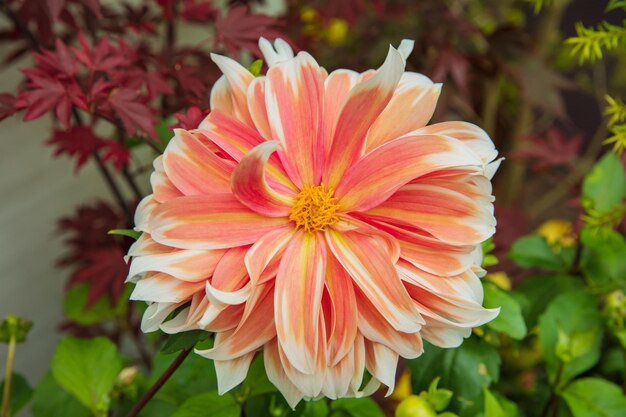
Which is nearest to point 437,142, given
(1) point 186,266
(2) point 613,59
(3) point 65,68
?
(1) point 186,266

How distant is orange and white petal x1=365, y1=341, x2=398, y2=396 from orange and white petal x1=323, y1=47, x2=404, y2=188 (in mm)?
112

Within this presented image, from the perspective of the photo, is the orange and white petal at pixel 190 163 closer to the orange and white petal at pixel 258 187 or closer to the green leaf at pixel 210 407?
the orange and white petal at pixel 258 187

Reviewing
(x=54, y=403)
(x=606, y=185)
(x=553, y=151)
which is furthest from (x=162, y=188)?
(x=553, y=151)

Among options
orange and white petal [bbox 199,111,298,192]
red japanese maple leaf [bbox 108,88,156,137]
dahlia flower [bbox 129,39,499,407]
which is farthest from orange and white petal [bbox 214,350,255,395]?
red japanese maple leaf [bbox 108,88,156,137]

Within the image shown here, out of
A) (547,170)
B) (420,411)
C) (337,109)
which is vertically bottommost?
(547,170)

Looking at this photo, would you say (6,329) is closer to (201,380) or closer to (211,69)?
(201,380)

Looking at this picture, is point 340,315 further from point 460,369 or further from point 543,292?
point 543,292

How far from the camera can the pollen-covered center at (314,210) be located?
1.42 ft

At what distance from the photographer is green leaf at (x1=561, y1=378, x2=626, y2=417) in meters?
0.59

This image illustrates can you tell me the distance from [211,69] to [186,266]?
394mm

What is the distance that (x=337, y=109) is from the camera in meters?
0.44

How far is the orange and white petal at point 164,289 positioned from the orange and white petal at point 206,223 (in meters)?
0.02

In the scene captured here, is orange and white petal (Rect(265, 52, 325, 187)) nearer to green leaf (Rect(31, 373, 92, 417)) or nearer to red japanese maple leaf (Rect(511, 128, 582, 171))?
green leaf (Rect(31, 373, 92, 417))

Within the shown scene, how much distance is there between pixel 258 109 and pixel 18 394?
0.45 m
